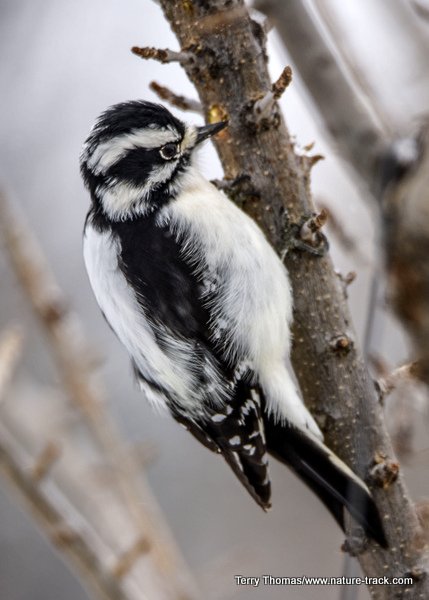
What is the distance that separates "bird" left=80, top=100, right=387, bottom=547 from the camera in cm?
257

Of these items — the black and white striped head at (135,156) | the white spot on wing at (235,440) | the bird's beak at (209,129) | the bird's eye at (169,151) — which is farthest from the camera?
the bird's eye at (169,151)

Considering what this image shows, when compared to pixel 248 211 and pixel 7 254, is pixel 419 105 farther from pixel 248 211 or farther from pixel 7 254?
pixel 7 254

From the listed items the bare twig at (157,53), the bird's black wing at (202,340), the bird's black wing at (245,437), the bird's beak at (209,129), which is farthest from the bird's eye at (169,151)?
the bird's black wing at (245,437)

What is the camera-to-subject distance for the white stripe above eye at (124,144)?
2.77 meters

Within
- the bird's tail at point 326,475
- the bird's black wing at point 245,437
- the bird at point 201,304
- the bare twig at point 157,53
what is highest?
the bare twig at point 157,53

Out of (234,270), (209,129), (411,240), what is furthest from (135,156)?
(411,240)

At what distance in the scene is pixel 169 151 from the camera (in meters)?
2.87

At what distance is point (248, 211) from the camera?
2562mm

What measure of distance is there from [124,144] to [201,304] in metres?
0.65

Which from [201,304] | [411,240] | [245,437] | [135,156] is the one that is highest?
[135,156]

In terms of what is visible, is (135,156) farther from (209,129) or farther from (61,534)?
(61,534)

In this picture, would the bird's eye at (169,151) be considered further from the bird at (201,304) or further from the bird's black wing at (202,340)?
the bird's black wing at (202,340)

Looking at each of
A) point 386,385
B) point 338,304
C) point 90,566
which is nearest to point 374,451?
point 386,385

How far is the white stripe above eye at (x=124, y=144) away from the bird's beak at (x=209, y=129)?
0.19m
